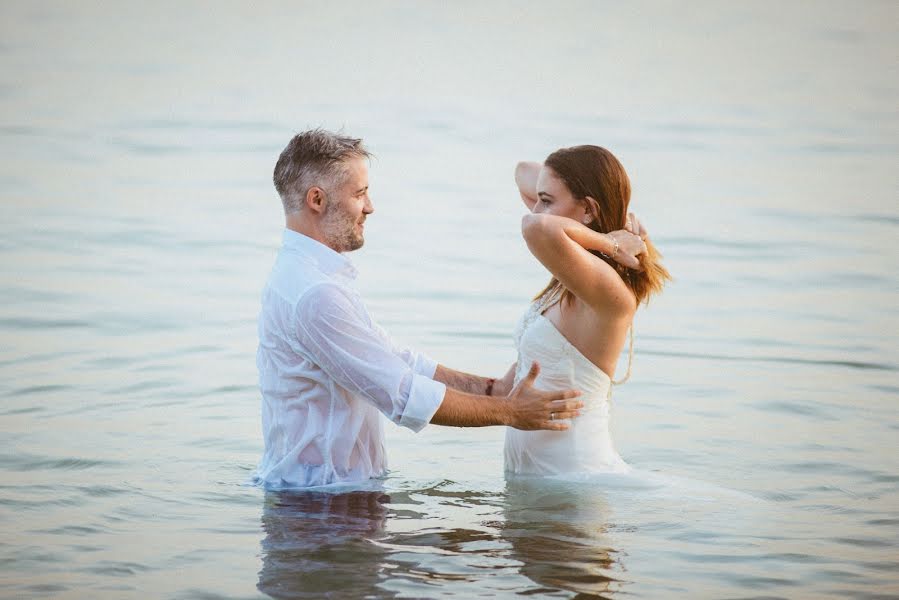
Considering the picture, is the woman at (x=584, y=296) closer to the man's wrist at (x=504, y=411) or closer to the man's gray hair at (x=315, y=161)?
the man's wrist at (x=504, y=411)

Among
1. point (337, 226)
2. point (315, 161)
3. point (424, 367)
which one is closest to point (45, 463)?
point (424, 367)

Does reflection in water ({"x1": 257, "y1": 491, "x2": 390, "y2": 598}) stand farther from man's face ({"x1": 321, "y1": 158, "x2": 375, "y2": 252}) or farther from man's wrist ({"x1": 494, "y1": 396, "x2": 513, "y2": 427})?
man's face ({"x1": 321, "y1": 158, "x2": 375, "y2": 252})

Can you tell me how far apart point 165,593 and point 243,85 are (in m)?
17.1

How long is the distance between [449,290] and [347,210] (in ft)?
19.3

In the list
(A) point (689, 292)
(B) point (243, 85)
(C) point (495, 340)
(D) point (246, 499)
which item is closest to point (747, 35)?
(B) point (243, 85)

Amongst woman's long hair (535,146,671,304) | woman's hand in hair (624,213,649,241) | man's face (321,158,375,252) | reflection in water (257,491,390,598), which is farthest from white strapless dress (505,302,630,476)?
man's face (321,158,375,252)

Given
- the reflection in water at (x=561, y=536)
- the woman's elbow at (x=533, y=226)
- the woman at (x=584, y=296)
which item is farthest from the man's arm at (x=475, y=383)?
the woman's elbow at (x=533, y=226)

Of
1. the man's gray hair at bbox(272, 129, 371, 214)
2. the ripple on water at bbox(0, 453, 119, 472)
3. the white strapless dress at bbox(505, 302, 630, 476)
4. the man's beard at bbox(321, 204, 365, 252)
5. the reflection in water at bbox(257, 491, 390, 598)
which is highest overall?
the man's gray hair at bbox(272, 129, 371, 214)

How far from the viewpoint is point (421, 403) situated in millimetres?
5359

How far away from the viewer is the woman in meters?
5.47

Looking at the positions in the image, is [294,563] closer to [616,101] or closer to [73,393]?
[73,393]

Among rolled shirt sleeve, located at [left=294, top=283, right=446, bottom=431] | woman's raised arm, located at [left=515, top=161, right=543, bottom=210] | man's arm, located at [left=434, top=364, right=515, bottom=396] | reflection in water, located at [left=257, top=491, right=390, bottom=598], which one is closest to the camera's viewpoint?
reflection in water, located at [left=257, top=491, right=390, bottom=598]

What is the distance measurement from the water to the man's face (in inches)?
42.1

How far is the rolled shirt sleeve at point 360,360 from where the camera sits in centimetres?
535
